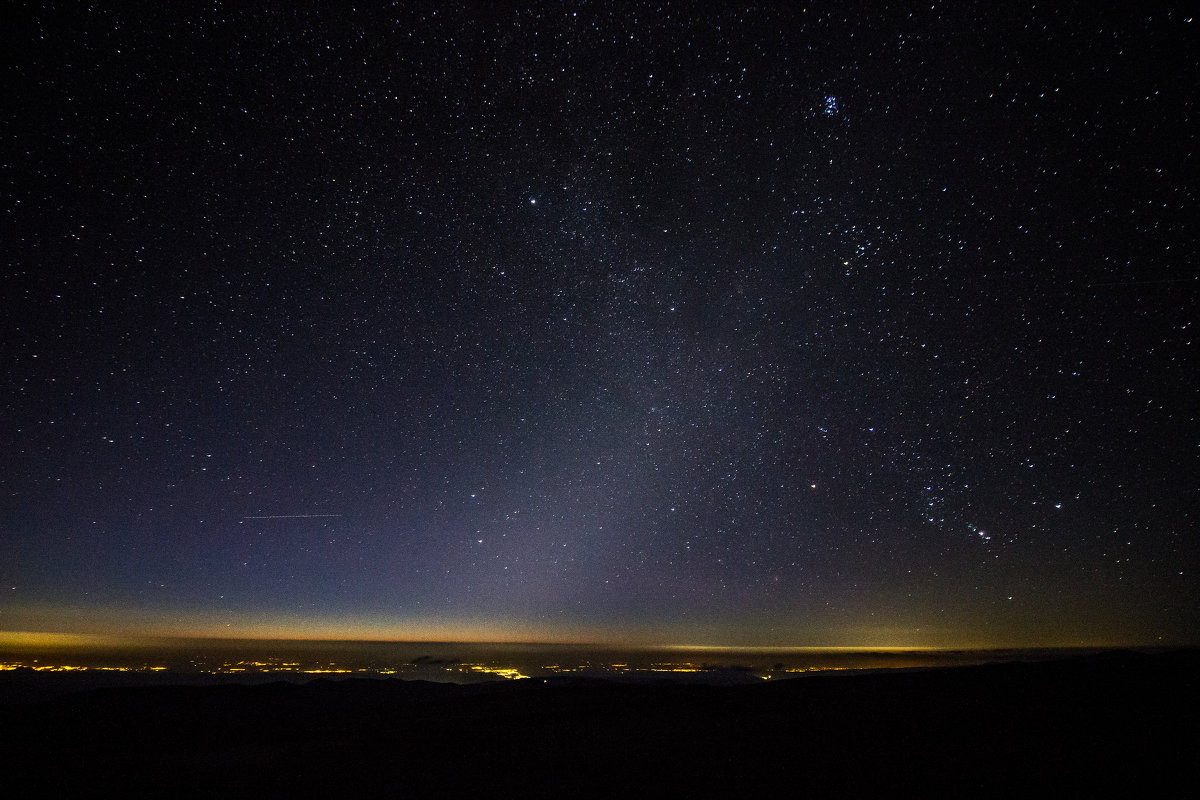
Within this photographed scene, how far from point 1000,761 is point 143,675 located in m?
65.8

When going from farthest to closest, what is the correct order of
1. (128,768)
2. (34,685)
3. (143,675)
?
(143,675) < (34,685) < (128,768)

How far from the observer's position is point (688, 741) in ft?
30.8

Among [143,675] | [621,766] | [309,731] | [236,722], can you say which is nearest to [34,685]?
[143,675]

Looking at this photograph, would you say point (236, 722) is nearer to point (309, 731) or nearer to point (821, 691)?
point (309, 731)

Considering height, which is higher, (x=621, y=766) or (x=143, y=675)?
(x=621, y=766)

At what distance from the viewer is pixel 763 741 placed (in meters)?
9.09

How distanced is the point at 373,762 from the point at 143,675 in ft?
189

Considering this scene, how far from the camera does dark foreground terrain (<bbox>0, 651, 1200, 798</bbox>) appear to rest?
702 cm

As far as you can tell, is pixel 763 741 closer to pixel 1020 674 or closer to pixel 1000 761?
pixel 1000 761

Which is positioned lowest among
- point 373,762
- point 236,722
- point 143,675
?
point 143,675

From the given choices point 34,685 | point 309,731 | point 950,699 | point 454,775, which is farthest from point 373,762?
point 34,685

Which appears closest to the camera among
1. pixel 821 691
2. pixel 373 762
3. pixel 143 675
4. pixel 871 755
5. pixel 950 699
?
pixel 871 755

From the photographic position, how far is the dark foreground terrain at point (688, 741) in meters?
7.02

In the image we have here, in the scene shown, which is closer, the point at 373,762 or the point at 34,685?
the point at 373,762
